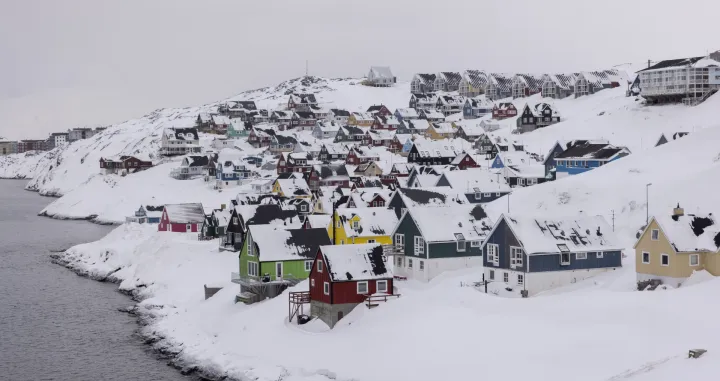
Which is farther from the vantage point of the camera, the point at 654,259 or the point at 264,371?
the point at 654,259

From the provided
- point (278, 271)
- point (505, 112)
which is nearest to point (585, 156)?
point (278, 271)

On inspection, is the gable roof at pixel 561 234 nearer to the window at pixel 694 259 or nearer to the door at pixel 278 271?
the window at pixel 694 259

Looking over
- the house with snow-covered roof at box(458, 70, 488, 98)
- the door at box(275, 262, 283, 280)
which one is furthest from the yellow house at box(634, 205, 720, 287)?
the house with snow-covered roof at box(458, 70, 488, 98)

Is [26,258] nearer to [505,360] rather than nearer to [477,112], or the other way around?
[505,360]

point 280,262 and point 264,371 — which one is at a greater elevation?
point 280,262

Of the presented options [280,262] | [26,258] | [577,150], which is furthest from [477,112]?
[280,262]

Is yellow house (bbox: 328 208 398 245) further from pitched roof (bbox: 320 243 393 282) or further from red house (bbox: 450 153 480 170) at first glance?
red house (bbox: 450 153 480 170)

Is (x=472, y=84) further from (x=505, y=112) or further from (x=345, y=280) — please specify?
(x=345, y=280)
